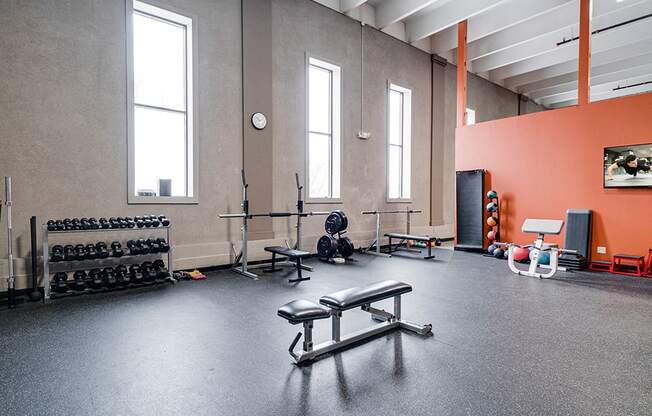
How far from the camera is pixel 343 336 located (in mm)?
2338

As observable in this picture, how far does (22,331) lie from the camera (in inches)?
98.7

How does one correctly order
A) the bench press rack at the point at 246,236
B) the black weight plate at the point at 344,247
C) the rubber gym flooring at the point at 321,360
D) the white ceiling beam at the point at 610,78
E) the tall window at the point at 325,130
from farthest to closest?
the white ceiling beam at the point at 610,78, the tall window at the point at 325,130, the black weight plate at the point at 344,247, the bench press rack at the point at 246,236, the rubber gym flooring at the point at 321,360

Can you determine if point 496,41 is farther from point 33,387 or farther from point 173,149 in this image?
point 33,387

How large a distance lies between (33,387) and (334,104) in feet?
17.5

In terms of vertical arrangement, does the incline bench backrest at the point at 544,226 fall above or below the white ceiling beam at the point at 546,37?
below

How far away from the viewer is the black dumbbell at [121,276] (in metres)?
3.58

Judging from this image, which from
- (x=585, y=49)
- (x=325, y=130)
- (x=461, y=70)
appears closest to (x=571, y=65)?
(x=461, y=70)

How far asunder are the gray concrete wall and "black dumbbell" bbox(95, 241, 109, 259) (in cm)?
27

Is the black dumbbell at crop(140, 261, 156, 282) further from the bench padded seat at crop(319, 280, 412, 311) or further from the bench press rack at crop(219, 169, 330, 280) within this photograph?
the bench padded seat at crop(319, 280, 412, 311)

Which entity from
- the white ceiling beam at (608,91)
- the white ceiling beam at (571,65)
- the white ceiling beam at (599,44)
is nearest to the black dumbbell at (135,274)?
the white ceiling beam at (599,44)

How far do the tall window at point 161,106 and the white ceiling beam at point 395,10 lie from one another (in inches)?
138

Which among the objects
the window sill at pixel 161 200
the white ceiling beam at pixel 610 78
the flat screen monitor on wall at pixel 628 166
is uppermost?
the white ceiling beam at pixel 610 78

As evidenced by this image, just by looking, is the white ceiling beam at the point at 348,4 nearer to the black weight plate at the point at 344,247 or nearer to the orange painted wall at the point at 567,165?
the orange painted wall at the point at 567,165

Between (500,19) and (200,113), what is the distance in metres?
5.51
